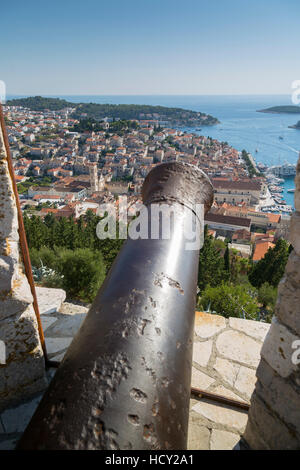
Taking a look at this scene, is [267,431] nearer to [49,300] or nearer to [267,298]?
[49,300]

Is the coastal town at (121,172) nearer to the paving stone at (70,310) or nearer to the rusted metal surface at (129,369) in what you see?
the paving stone at (70,310)

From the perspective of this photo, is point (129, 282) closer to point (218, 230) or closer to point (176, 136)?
point (218, 230)

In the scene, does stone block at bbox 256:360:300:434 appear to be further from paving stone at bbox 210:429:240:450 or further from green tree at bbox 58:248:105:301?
green tree at bbox 58:248:105:301

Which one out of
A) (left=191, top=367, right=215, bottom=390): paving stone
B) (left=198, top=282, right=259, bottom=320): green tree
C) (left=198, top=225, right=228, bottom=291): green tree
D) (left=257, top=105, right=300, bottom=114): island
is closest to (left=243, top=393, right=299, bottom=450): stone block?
(left=191, top=367, right=215, bottom=390): paving stone

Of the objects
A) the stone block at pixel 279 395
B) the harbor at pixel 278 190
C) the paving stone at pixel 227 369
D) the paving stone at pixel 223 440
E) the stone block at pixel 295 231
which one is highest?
the stone block at pixel 295 231

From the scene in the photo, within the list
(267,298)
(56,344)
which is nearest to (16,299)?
(56,344)

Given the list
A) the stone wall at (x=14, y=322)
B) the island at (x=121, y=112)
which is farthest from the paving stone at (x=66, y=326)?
the island at (x=121, y=112)
